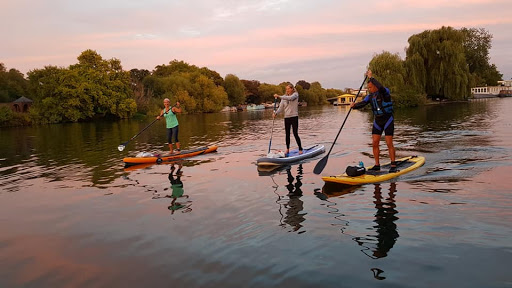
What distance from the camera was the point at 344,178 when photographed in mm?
9617

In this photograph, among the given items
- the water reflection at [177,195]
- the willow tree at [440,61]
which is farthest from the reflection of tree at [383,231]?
the willow tree at [440,61]

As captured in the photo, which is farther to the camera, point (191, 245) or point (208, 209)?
point (208, 209)

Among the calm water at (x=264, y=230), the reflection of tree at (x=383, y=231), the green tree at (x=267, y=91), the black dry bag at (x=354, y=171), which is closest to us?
the calm water at (x=264, y=230)

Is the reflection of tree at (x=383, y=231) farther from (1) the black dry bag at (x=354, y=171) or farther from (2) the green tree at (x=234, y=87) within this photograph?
(2) the green tree at (x=234, y=87)

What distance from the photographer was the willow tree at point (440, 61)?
60.5 m

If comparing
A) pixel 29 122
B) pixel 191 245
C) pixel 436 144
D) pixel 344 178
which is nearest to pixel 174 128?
pixel 344 178

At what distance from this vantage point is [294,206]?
26.6ft

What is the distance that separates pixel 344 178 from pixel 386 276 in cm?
498

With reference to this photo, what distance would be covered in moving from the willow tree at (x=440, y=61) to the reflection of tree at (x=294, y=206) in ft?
193

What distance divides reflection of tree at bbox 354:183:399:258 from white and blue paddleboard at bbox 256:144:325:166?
5.23 m

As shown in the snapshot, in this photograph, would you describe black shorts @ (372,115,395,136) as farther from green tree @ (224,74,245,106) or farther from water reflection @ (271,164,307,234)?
green tree @ (224,74,245,106)

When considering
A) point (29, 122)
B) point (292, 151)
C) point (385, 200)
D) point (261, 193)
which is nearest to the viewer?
point (385, 200)

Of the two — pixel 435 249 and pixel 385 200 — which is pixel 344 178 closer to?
pixel 385 200

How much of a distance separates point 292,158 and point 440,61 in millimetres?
59624
